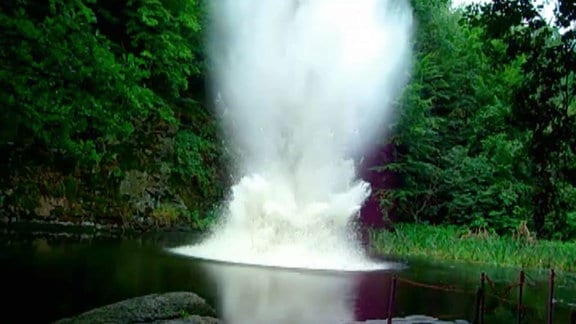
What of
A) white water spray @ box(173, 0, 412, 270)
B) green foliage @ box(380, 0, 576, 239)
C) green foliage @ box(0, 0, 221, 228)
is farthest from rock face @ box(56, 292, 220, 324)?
green foliage @ box(380, 0, 576, 239)

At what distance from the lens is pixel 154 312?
779 centimetres

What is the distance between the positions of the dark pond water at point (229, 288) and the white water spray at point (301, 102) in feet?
17.3

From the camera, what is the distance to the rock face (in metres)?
7.49

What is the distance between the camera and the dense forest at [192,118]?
5.40m

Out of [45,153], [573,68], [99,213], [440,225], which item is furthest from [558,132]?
[440,225]

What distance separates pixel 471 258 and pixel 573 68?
15.9m

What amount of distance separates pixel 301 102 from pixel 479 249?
807 centimetres

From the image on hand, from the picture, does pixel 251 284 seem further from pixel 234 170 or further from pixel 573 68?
pixel 234 170

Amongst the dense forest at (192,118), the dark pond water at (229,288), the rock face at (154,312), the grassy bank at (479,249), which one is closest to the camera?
the dense forest at (192,118)

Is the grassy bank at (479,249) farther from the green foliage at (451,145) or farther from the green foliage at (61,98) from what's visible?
the green foliage at (61,98)

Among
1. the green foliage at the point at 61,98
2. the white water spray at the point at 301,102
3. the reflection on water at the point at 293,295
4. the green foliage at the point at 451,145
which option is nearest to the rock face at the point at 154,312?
the reflection on water at the point at 293,295

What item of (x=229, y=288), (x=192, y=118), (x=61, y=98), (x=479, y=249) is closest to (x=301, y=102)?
(x=192, y=118)

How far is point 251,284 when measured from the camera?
41.1 feet

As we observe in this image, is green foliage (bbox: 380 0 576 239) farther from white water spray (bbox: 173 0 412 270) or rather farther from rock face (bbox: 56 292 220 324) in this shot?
rock face (bbox: 56 292 220 324)
